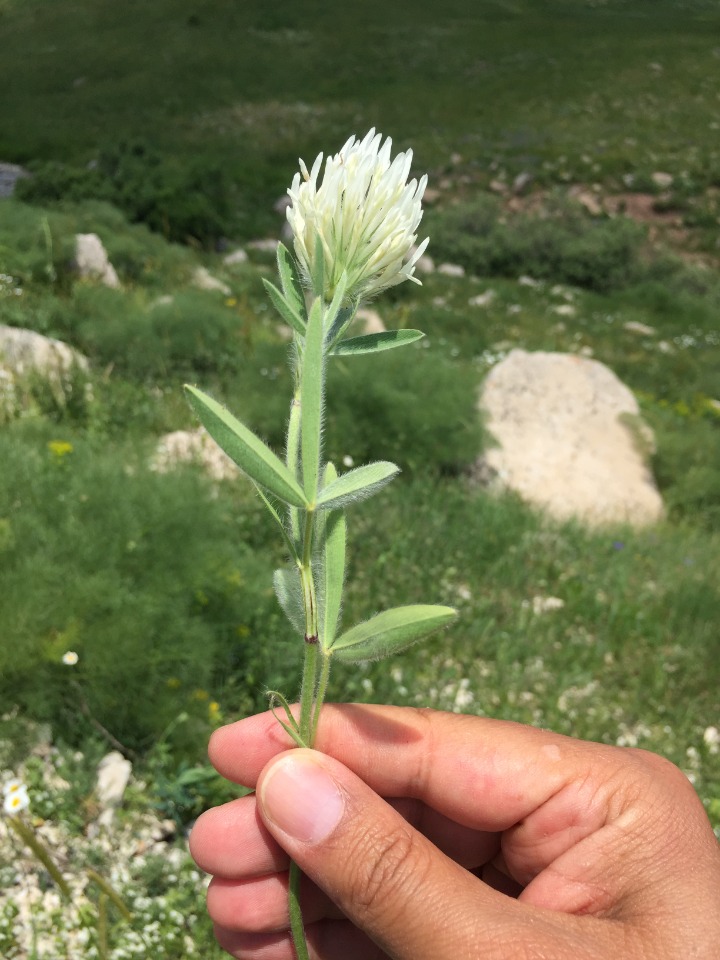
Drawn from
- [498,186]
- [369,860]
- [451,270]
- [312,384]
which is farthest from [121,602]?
[498,186]

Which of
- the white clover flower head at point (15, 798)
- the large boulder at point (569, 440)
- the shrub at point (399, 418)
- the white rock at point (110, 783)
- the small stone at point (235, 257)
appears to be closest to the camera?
the white clover flower head at point (15, 798)

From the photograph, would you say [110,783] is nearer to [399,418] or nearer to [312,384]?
[312,384]

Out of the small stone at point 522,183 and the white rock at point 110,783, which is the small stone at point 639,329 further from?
the white rock at point 110,783

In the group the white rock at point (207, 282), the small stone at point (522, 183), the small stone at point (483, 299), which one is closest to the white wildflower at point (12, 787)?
the white rock at point (207, 282)

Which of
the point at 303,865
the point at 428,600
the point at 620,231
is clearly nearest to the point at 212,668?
the point at 428,600

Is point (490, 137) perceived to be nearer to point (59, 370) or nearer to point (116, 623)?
point (59, 370)

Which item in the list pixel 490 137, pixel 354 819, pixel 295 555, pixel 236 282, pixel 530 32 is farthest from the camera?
pixel 530 32
